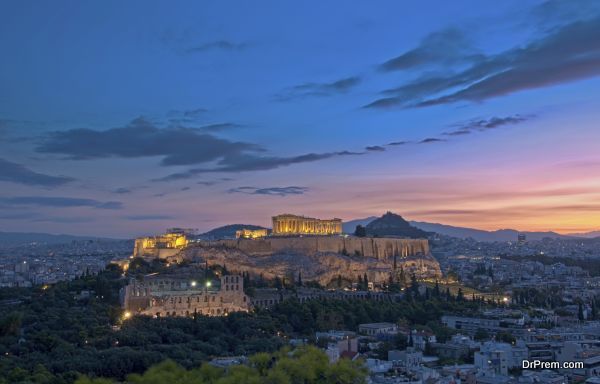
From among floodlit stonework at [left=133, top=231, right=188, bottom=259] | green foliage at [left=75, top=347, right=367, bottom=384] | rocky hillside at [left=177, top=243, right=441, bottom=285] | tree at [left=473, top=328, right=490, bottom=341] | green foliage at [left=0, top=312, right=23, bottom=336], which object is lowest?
tree at [left=473, top=328, right=490, bottom=341]

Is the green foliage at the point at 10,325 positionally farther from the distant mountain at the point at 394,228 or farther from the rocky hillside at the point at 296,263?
the distant mountain at the point at 394,228

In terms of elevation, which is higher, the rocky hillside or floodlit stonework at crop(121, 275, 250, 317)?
the rocky hillside

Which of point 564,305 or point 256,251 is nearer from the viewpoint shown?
point 564,305

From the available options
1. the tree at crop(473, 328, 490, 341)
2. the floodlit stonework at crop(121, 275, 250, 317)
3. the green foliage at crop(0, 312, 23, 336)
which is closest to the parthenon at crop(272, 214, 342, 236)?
the floodlit stonework at crop(121, 275, 250, 317)

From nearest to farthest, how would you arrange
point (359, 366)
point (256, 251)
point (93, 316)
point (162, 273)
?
point (359, 366), point (93, 316), point (162, 273), point (256, 251)

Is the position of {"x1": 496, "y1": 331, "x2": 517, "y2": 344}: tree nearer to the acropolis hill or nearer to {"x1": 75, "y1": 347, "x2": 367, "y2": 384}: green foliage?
{"x1": 75, "y1": 347, "x2": 367, "y2": 384}: green foliage

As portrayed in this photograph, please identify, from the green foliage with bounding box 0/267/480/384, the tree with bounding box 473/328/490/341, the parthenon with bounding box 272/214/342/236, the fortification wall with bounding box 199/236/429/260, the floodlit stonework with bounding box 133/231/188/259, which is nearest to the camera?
the green foliage with bounding box 0/267/480/384

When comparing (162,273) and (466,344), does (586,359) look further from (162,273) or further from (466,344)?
(162,273)

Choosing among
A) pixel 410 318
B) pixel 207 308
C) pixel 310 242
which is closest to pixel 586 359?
pixel 410 318
